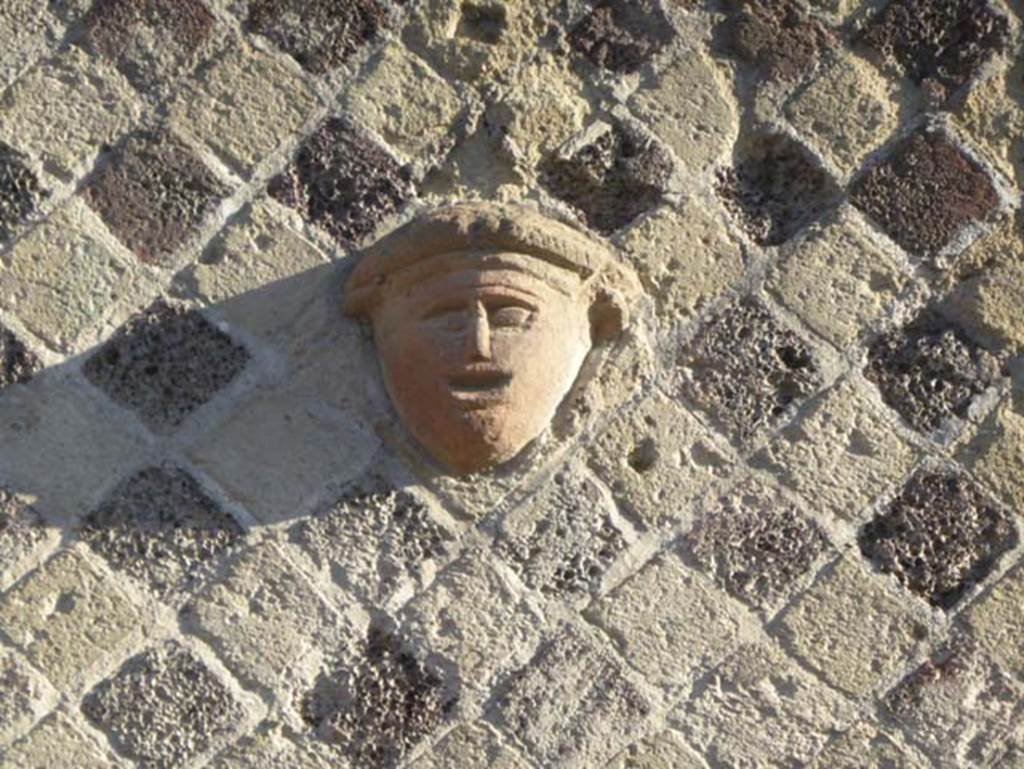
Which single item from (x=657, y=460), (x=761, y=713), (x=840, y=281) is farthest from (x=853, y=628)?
(x=840, y=281)

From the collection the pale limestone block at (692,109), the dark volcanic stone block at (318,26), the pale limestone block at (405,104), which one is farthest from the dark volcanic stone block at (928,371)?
the dark volcanic stone block at (318,26)

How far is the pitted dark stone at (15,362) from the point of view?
9.04ft

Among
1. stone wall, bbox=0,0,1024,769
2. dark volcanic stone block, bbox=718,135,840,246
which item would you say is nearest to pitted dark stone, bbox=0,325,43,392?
stone wall, bbox=0,0,1024,769

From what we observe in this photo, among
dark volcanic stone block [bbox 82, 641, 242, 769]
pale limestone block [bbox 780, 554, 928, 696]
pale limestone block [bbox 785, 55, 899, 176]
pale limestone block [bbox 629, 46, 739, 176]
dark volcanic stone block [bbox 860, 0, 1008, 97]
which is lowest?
dark volcanic stone block [bbox 82, 641, 242, 769]

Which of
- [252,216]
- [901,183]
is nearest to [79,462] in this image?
[252,216]

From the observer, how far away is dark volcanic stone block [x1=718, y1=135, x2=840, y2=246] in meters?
2.96

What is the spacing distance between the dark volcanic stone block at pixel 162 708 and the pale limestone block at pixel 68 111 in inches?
26.6

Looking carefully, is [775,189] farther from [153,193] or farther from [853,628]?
[153,193]

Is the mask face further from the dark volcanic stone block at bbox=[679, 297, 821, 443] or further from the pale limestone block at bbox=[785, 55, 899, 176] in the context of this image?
the pale limestone block at bbox=[785, 55, 899, 176]

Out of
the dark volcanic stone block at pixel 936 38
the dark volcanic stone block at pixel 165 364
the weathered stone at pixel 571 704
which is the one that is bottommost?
the weathered stone at pixel 571 704

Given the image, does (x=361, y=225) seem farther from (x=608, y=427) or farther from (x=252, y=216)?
(x=608, y=427)

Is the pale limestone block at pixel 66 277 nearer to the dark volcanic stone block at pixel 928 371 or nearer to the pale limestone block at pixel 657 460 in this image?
the pale limestone block at pixel 657 460

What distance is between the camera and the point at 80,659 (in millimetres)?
2682

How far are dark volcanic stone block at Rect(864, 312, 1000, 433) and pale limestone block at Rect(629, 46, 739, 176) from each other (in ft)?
1.19
